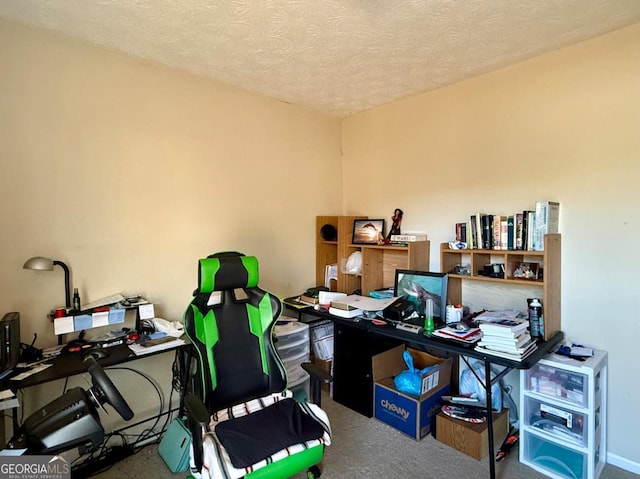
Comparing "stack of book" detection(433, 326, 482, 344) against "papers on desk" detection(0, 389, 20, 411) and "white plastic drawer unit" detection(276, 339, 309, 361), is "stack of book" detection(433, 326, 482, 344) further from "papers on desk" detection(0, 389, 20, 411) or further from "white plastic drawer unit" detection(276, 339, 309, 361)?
"papers on desk" detection(0, 389, 20, 411)

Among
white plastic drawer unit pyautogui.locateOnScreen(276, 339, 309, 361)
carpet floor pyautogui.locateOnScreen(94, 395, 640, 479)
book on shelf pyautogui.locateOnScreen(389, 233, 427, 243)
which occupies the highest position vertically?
book on shelf pyautogui.locateOnScreen(389, 233, 427, 243)

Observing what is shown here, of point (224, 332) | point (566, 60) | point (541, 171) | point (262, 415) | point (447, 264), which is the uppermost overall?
point (566, 60)

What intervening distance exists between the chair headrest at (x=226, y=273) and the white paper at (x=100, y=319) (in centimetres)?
65

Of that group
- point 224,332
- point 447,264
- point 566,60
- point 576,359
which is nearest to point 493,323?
point 576,359

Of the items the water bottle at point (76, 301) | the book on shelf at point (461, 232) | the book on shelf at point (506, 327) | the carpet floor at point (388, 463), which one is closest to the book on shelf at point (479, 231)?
the book on shelf at point (461, 232)

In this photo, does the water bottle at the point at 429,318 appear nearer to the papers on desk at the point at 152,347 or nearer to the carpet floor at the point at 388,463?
the carpet floor at the point at 388,463

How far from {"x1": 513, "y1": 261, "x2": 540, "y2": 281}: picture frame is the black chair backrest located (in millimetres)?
1567

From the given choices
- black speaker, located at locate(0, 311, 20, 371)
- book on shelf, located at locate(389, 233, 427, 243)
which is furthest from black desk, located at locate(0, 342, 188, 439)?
book on shelf, located at locate(389, 233, 427, 243)

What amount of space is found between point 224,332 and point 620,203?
7.80 feet

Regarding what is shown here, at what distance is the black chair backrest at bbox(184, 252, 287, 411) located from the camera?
5.97 feet

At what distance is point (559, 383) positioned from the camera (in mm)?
2039

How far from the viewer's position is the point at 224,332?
1.92 m

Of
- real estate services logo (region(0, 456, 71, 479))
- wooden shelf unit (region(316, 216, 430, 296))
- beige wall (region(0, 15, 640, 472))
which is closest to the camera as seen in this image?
real estate services logo (region(0, 456, 71, 479))

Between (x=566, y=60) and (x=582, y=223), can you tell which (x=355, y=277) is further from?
(x=566, y=60)
